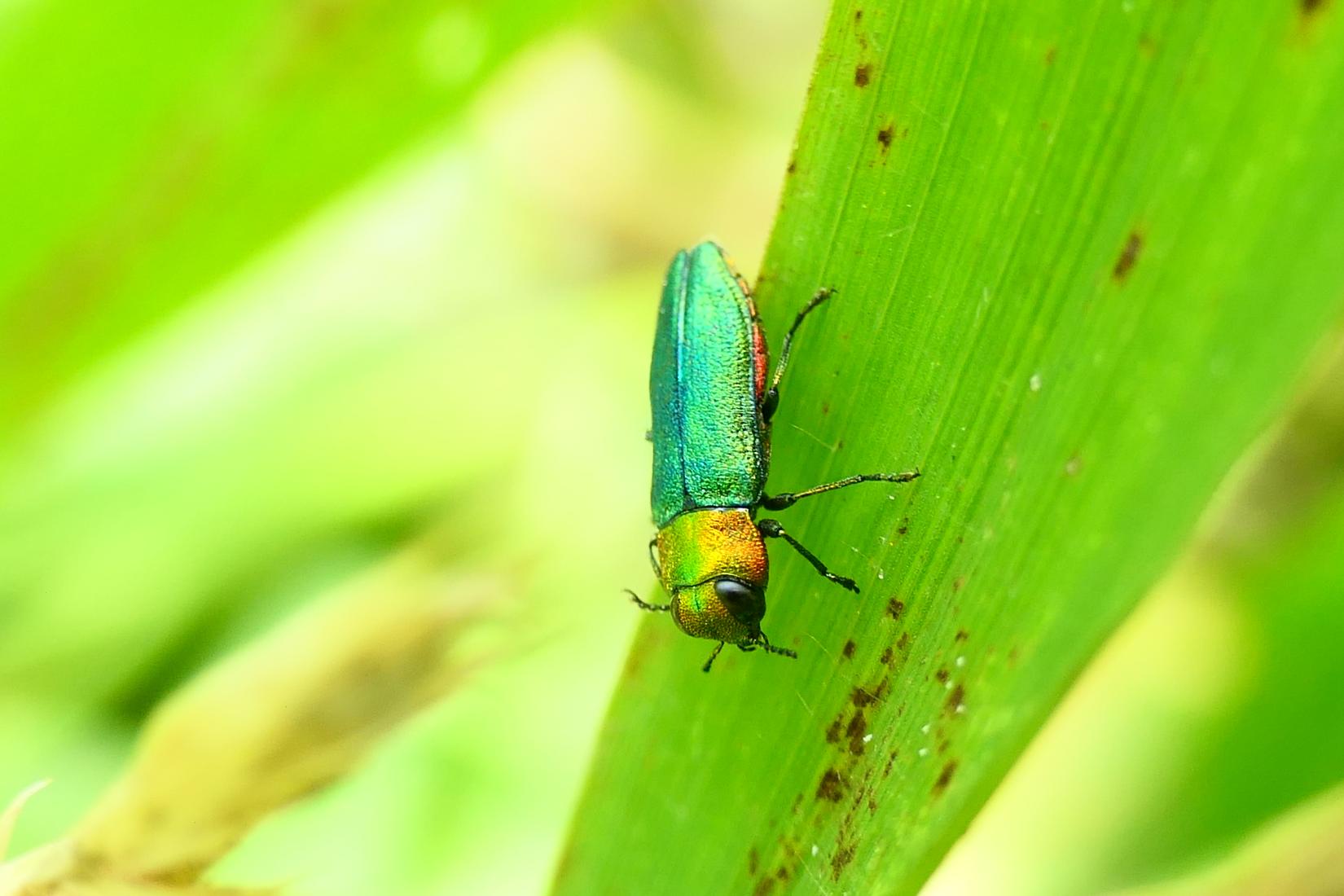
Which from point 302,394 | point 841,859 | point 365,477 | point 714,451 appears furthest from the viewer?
point 302,394

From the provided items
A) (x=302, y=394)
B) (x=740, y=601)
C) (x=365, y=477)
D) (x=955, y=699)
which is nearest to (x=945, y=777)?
(x=955, y=699)

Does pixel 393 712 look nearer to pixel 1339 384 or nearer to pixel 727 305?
pixel 727 305

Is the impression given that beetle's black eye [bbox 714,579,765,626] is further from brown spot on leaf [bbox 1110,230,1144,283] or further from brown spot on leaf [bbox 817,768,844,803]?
brown spot on leaf [bbox 1110,230,1144,283]

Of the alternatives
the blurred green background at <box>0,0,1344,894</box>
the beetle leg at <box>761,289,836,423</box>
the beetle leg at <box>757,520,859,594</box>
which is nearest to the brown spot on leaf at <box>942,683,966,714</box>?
the beetle leg at <box>757,520,859,594</box>

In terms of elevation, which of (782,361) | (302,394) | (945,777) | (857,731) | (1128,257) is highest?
(302,394)

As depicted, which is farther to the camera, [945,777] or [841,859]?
Result: [841,859]

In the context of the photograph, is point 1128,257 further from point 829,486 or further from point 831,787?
point 831,787

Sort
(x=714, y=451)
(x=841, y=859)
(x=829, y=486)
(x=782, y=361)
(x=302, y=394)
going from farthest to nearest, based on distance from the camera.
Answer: (x=302, y=394), (x=714, y=451), (x=782, y=361), (x=829, y=486), (x=841, y=859)
